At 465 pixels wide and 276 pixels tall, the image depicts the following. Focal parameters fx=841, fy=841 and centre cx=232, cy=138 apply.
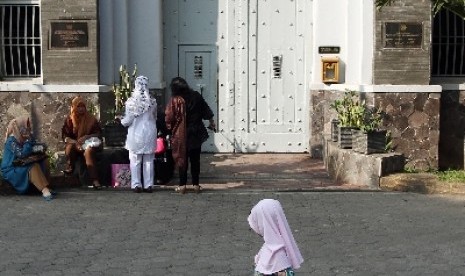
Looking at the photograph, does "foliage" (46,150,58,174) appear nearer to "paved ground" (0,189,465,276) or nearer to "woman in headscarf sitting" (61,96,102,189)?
"woman in headscarf sitting" (61,96,102,189)

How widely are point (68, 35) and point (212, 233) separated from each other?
17.7 feet

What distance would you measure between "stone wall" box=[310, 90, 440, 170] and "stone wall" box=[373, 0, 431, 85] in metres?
0.26

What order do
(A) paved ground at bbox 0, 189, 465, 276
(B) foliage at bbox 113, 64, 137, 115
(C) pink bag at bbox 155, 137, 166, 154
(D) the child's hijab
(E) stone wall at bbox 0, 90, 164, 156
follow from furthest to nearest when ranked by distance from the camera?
(E) stone wall at bbox 0, 90, 164, 156 < (B) foliage at bbox 113, 64, 137, 115 < (C) pink bag at bbox 155, 137, 166, 154 < (D) the child's hijab < (A) paved ground at bbox 0, 189, 465, 276

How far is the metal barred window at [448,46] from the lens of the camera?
1392 cm

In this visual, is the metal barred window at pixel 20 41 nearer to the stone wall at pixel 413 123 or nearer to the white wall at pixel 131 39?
the white wall at pixel 131 39

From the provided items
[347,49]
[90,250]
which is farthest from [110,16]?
[90,250]

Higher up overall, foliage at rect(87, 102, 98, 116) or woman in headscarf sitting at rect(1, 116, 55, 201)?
foliage at rect(87, 102, 98, 116)

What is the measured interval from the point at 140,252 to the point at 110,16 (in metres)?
6.15

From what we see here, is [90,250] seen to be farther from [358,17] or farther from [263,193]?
[358,17]

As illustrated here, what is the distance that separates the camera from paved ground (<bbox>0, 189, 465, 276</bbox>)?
7.68m

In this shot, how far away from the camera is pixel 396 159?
1193cm

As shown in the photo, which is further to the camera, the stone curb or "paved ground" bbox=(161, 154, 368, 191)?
"paved ground" bbox=(161, 154, 368, 191)

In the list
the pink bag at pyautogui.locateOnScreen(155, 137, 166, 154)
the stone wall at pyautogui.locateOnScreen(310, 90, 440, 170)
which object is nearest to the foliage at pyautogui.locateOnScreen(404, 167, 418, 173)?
the stone wall at pyautogui.locateOnScreen(310, 90, 440, 170)

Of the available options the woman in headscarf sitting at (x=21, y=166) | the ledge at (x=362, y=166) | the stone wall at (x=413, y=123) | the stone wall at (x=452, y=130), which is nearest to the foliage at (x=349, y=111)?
the ledge at (x=362, y=166)
